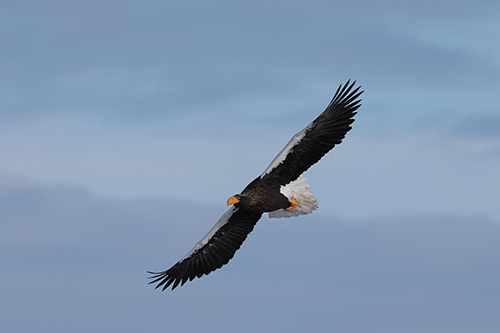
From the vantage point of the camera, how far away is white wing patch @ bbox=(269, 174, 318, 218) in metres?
14.9

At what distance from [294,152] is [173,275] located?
3.61 m

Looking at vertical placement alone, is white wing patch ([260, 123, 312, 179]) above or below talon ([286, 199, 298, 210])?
above

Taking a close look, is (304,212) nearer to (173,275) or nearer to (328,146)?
(328,146)

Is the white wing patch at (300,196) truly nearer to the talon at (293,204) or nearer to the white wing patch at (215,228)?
the talon at (293,204)

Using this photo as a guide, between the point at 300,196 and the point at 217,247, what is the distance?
2.03 m

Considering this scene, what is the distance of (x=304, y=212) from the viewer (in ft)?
50.4

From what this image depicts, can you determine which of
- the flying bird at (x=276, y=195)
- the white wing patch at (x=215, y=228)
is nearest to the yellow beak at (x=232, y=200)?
the flying bird at (x=276, y=195)

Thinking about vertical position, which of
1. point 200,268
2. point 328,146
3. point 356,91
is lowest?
point 200,268

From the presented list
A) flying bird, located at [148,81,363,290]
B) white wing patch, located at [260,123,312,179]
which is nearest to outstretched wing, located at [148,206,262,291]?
flying bird, located at [148,81,363,290]

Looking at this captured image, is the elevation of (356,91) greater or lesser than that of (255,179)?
greater

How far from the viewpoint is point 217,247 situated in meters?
15.6

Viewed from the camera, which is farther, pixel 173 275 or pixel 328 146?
pixel 173 275

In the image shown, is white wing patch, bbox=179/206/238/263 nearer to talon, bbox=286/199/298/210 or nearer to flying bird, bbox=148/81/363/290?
flying bird, bbox=148/81/363/290

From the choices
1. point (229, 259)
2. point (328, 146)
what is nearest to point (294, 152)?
point (328, 146)
